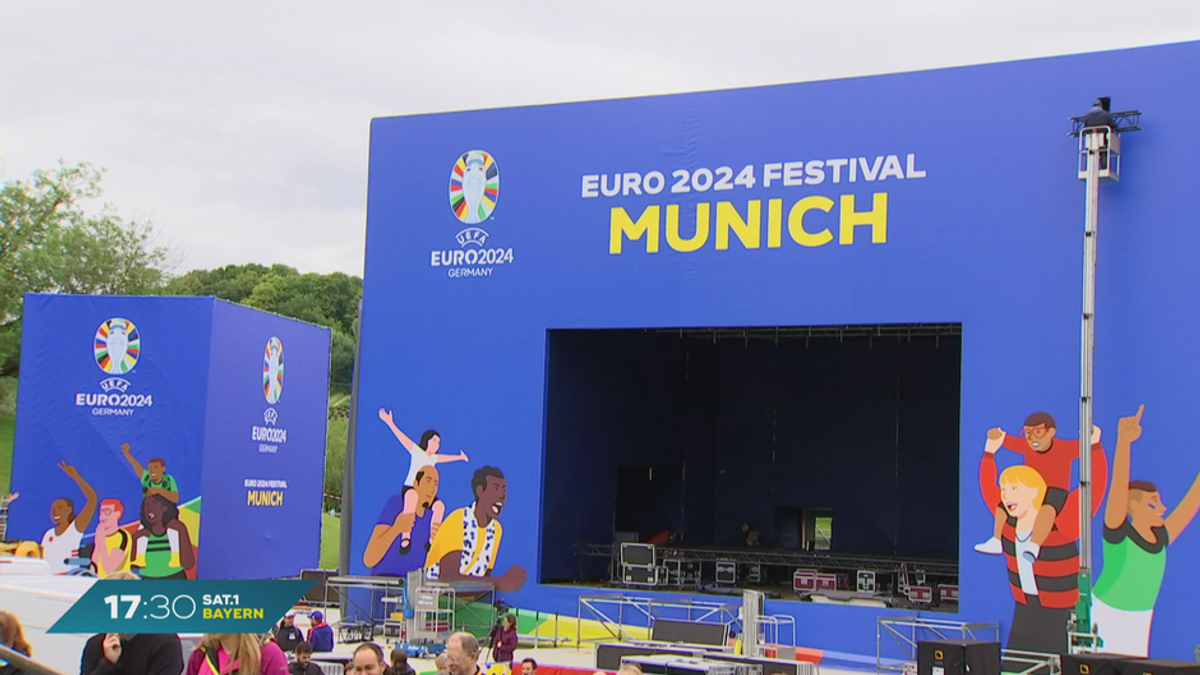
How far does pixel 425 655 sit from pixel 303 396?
9.00 meters

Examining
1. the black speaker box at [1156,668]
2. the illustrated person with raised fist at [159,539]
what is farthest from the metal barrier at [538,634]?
the black speaker box at [1156,668]

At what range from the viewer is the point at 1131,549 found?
16.2 m

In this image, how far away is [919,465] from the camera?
2473 cm

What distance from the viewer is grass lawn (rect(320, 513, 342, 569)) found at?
3950cm

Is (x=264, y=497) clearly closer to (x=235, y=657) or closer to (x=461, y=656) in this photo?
(x=461, y=656)

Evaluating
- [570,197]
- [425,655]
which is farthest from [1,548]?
[570,197]

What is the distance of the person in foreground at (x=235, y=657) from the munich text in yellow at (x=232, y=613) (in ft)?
3.76

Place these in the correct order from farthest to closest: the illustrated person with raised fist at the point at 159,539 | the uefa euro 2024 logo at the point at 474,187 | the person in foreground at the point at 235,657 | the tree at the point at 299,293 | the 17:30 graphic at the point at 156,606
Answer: the tree at the point at 299,293, the illustrated person with raised fist at the point at 159,539, the uefa euro 2024 logo at the point at 474,187, the person in foreground at the point at 235,657, the 17:30 graphic at the point at 156,606

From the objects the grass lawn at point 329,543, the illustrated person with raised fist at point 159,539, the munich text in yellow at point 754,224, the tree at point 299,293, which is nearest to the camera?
the munich text in yellow at point 754,224

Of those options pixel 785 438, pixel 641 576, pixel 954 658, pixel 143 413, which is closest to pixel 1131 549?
pixel 954 658

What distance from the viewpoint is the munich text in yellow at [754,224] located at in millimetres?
18078

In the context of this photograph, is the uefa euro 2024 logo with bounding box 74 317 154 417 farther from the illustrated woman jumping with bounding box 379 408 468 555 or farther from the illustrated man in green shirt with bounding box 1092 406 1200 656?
the illustrated man in green shirt with bounding box 1092 406 1200 656

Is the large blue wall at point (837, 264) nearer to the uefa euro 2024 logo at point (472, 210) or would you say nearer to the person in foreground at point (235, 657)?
the uefa euro 2024 logo at point (472, 210)

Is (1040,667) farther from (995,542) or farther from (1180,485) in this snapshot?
(1180,485)
